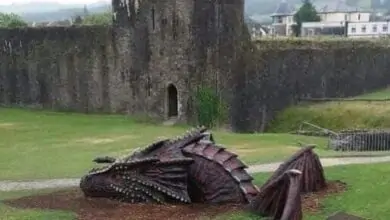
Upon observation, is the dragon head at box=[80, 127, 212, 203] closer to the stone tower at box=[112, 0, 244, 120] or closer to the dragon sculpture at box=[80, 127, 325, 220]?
the dragon sculpture at box=[80, 127, 325, 220]

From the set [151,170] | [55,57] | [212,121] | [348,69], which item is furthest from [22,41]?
[151,170]

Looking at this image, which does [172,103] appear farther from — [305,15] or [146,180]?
[305,15]

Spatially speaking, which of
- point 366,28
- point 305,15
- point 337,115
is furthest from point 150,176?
point 366,28

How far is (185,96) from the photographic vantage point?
3822cm

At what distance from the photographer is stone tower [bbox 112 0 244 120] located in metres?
37.7

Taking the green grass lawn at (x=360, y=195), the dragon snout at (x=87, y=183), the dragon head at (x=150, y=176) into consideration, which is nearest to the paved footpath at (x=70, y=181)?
the green grass lawn at (x=360, y=195)

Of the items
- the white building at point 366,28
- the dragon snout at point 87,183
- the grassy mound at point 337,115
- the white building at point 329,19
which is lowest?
the grassy mound at point 337,115

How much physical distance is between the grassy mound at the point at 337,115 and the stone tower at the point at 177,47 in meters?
5.14

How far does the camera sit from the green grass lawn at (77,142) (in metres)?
23.6

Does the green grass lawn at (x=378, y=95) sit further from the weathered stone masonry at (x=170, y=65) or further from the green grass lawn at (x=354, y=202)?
the green grass lawn at (x=354, y=202)

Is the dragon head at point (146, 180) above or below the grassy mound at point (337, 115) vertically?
above

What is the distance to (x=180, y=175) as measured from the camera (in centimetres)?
1572

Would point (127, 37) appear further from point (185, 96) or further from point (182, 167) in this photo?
point (182, 167)

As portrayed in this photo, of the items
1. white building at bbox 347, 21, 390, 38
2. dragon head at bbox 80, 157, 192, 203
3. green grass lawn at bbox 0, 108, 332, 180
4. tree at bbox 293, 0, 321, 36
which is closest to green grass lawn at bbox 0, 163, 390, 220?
dragon head at bbox 80, 157, 192, 203
